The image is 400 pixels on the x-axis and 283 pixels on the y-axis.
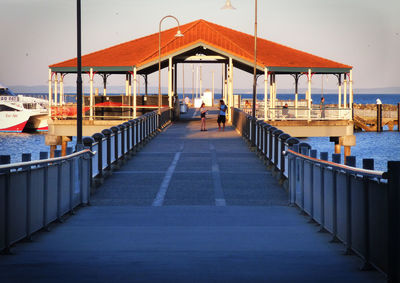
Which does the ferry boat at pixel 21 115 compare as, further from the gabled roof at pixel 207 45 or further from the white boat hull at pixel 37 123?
the gabled roof at pixel 207 45

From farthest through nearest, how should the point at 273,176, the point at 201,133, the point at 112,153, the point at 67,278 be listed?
the point at 201,133
the point at 112,153
the point at 273,176
the point at 67,278

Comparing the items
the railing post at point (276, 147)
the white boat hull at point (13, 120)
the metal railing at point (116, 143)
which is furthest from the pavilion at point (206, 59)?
the white boat hull at point (13, 120)

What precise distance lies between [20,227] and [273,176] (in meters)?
11.9

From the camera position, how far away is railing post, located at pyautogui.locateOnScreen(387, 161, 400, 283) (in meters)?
6.76

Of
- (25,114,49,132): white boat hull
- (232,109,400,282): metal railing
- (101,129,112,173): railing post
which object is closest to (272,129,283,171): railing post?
(101,129,112,173): railing post

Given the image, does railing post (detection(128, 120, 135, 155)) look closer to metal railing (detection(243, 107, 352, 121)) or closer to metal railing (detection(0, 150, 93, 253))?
metal railing (detection(0, 150, 93, 253))

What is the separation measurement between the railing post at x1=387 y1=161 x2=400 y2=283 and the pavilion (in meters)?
38.8

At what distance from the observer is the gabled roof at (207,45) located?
50.1 m

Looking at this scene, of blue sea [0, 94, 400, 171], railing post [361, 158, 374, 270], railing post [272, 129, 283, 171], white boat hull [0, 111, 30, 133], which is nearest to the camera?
railing post [361, 158, 374, 270]

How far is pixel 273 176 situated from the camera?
→ 20.5 meters

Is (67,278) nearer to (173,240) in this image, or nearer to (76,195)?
(173,240)

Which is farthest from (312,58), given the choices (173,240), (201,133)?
(173,240)

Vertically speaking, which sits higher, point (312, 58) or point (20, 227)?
point (312, 58)

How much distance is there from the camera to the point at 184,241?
9.86 metres
